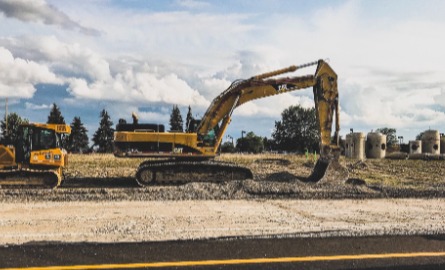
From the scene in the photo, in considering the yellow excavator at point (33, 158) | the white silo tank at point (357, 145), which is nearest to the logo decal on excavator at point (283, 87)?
the yellow excavator at point (33, 158)

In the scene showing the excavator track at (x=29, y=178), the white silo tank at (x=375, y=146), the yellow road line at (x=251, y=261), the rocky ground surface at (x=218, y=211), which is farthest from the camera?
the white silo tank at (x=375, y=146)

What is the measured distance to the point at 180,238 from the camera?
26.5ft

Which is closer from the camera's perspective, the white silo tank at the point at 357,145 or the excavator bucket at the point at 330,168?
the excavator bucket at the point at 330,168

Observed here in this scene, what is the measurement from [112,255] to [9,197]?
864 centimetres

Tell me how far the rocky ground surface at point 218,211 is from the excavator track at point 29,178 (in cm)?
76

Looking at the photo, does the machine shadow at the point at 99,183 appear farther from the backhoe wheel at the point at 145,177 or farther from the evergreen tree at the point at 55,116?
the evergreen tree at the point at 55,116

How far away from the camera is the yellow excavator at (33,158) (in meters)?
16.4

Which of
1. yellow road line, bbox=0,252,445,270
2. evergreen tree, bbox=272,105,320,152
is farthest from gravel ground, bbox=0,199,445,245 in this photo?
evergreen tree, bbox=272,105,320,152

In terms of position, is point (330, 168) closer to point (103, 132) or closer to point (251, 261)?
point (251, 261)

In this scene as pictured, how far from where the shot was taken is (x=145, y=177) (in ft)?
56.5

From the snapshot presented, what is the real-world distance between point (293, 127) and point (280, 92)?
90760mm

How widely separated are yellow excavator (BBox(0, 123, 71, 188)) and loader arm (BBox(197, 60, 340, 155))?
17.2ft

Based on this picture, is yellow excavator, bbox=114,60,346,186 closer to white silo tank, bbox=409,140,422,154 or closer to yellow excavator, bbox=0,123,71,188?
yellow excavator, bbox=0,123,71,188

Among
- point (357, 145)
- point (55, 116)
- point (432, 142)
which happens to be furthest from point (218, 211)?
point (55, 116)
